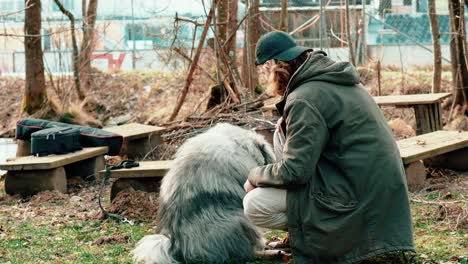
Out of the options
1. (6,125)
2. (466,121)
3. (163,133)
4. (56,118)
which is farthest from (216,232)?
(6,125)

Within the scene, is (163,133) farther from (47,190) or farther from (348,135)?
(348,135)

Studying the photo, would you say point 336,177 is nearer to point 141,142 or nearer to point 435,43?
point 141,142

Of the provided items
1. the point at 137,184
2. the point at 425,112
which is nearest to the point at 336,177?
the point at 137,184

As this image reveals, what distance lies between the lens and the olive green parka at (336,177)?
4.17m

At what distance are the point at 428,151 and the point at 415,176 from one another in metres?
0.25

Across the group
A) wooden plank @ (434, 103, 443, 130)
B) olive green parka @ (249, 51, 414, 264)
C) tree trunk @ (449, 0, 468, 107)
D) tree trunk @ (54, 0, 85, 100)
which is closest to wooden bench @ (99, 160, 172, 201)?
olive green parka @ (249, 51, 414, 264)

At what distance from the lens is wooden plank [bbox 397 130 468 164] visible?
7.07 metres

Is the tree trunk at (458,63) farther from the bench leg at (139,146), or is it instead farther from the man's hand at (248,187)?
the man's hand at (248,187)

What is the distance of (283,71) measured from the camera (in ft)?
14.5

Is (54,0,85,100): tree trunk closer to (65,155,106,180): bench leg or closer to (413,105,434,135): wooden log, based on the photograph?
(65,155,106,180): bench leg

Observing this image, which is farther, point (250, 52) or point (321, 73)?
point (250, 52)

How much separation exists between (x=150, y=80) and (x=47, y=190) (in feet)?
35.7

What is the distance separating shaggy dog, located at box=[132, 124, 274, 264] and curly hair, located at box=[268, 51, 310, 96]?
2.53ft

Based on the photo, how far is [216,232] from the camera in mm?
4879
